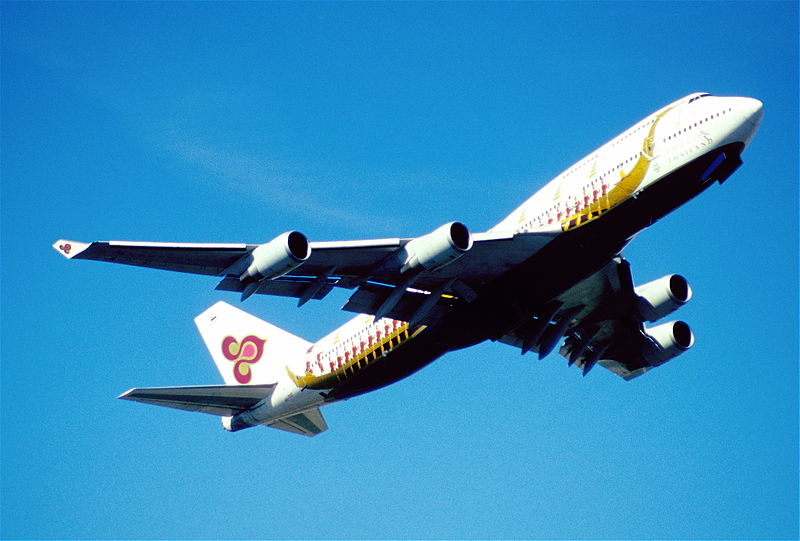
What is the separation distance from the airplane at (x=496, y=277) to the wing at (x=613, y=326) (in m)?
0.06

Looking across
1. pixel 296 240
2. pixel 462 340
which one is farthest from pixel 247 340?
pixel 296 240

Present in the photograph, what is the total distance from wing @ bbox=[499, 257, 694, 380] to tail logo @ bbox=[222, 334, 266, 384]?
10227 mm

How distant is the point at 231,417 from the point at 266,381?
1.94 metres

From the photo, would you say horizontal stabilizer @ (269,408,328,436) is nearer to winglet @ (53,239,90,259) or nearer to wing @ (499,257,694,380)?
wing @ (499,257,694,380)

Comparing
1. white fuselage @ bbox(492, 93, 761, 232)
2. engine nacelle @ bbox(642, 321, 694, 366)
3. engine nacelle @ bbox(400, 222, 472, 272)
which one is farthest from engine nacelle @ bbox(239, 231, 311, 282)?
engine nacelle @ bbox(642, 321, 694, 366)

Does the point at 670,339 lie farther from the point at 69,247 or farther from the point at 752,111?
the point at 69,247

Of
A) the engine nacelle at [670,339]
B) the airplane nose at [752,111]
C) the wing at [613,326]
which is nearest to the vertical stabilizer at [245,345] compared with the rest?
the wing at [613,326]

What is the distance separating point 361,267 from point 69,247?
8.91 m

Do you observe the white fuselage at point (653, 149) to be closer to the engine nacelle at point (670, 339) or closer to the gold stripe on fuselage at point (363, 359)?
the gold stripe on fuselage at point (363, 359)

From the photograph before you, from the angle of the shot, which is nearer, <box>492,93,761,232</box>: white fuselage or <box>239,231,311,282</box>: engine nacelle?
<box>239,231,311,282</box>: engine nacelle

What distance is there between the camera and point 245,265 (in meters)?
29.5

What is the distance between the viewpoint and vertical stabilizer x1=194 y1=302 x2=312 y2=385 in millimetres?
40750

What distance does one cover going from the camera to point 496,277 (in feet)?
111

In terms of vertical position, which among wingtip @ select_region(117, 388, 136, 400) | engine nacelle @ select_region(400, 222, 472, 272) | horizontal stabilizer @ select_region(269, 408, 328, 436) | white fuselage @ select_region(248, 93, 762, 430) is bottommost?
wingtip @ select_region(117, 388, 136, 400)
